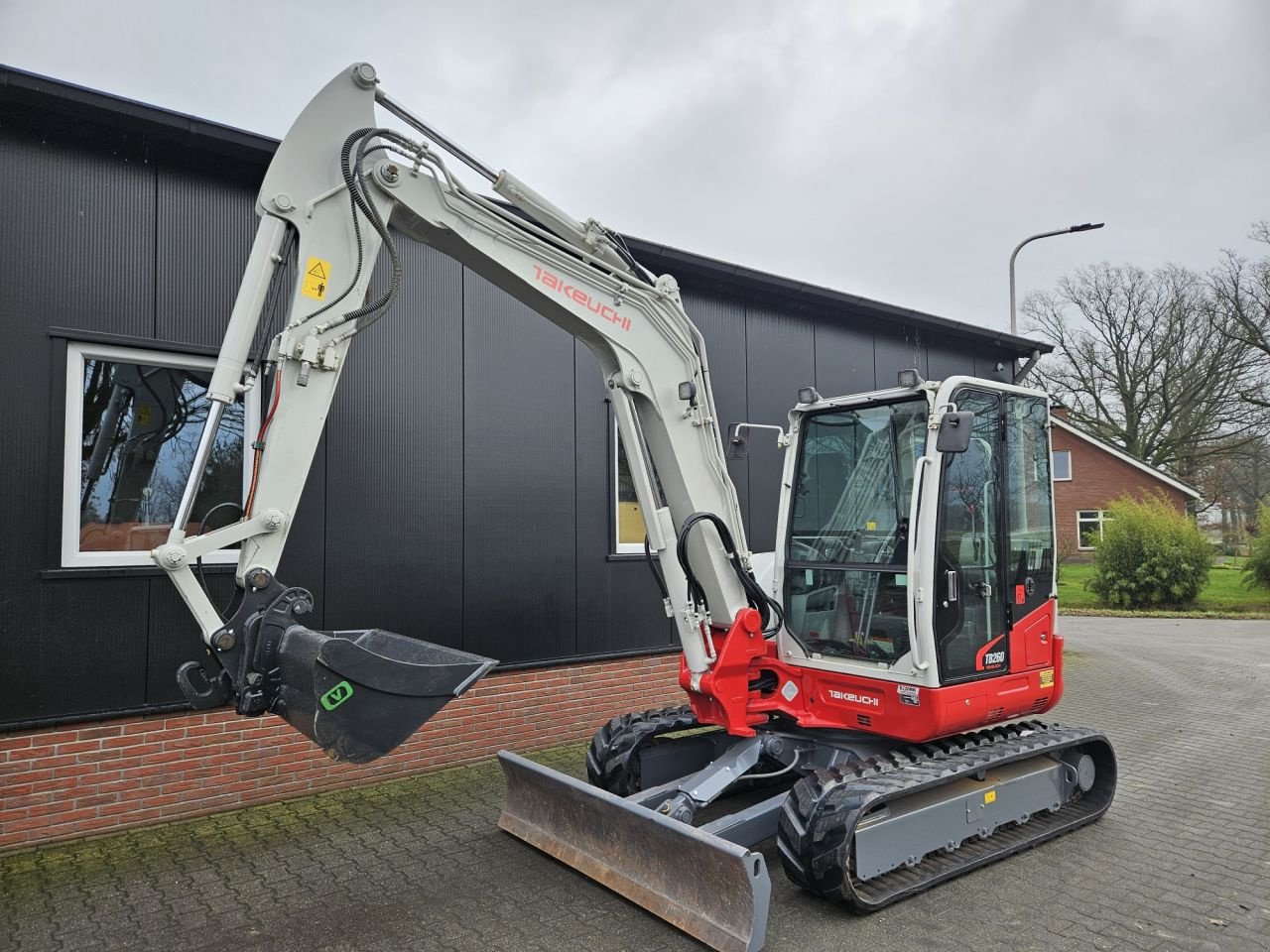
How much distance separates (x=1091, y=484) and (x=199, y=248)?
33.2 metres

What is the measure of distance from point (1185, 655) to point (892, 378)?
7.29m

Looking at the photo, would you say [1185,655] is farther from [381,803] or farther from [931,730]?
[381,803]

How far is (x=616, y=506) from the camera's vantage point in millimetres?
7648

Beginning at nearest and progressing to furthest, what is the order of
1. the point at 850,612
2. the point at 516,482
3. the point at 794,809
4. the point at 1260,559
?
the point at 794,809 → the point at 850,612 → the point at 516,482 → the point at 1260,559

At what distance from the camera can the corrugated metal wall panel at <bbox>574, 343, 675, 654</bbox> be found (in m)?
7.41

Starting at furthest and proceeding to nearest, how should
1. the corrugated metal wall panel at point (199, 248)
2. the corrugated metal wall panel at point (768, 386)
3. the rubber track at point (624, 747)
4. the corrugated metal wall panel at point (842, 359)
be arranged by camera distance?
the corrugated metal wall panel at point (842, 359)
the corrugated metal wall panel at point (768, 386)
the corrugated metal wall panel at point (199, 248)
the rubber track at point (624, 747)

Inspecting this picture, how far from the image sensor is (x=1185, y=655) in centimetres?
1313

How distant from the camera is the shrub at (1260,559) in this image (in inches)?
807

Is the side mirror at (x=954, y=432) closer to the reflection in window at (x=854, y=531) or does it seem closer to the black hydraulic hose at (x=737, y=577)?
the reflection in window at (x=854, y=531)

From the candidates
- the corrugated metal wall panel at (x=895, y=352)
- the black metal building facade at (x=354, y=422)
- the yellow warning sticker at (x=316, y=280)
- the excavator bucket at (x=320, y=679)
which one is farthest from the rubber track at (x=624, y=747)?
the corrugated metal wall panel at (x=895, y=352)

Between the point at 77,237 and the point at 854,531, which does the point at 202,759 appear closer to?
the point at 77,237

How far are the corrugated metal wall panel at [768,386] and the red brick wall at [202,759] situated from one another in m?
2.72

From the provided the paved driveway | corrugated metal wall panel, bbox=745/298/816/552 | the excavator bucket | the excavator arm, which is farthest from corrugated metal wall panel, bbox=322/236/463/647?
corrugated metal wall panel, bbox=745/298/816/552

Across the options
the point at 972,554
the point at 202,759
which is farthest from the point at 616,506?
the point at 202,759
